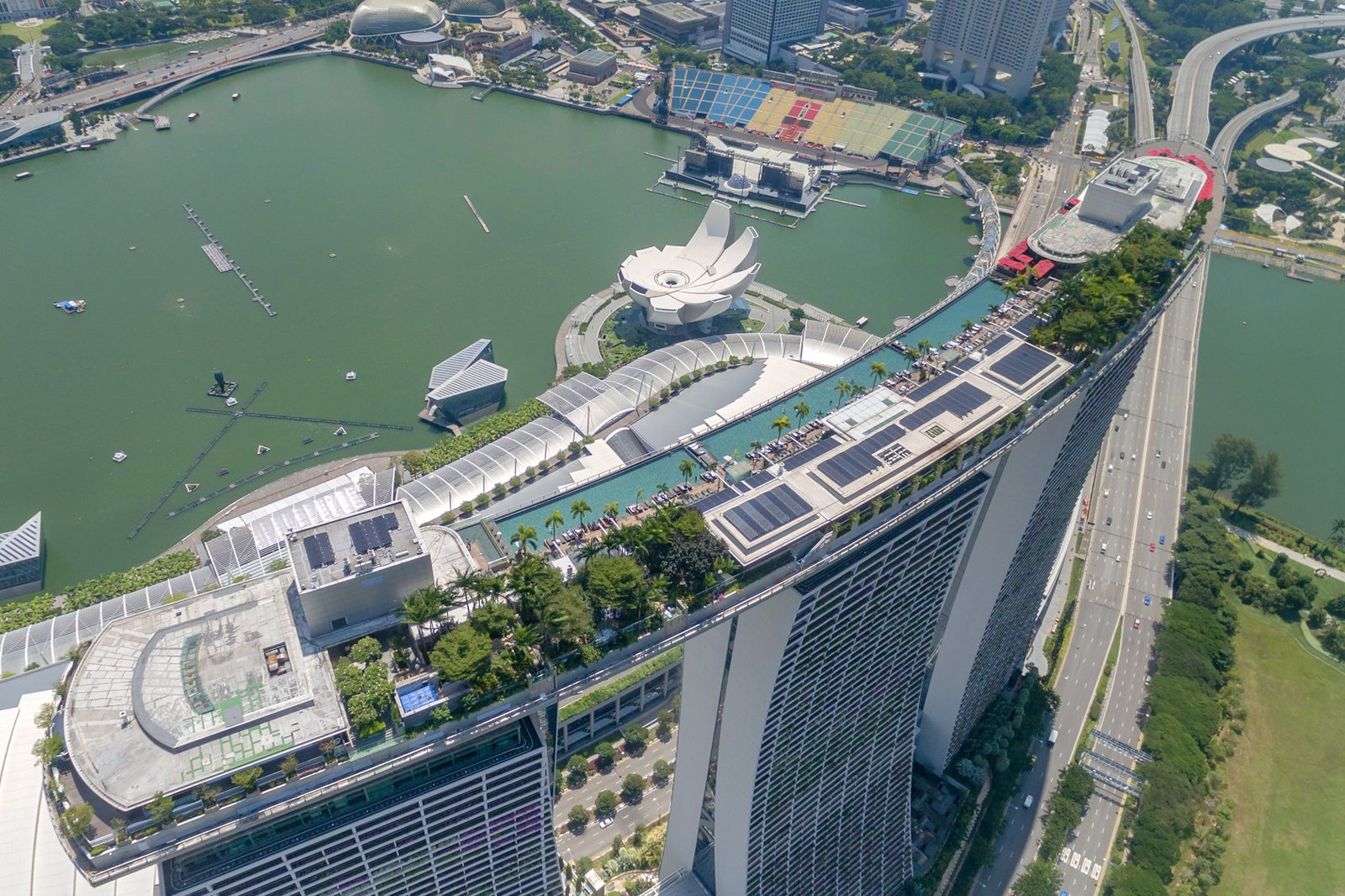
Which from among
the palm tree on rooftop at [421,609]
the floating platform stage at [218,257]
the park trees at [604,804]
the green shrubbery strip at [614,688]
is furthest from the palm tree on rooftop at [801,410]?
the floating platform stage at [218,257]

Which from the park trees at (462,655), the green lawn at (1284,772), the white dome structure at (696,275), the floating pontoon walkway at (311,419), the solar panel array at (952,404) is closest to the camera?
the park trees at (462,655)

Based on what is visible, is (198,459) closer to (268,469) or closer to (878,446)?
(268,469)

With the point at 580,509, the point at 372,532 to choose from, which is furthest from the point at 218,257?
the point at 372,532

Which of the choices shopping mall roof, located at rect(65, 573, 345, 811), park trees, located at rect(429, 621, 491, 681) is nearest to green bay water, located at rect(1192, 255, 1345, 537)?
park trees, located at rect(429, 621, 491, 681)

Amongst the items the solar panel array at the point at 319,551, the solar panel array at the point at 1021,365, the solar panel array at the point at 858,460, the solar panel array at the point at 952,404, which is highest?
the solar panel array at the point at 1021,365

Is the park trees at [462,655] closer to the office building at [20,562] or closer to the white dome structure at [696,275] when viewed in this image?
the office building at [20,562]
